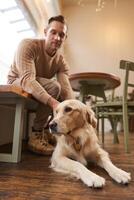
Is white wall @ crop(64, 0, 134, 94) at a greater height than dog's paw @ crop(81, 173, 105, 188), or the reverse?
white wall @ crop(64, 0, 134, 94)

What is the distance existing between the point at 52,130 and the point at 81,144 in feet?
0.67

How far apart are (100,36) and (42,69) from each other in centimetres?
397

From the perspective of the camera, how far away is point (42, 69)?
6.37 feet

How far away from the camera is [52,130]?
1325 millimetres

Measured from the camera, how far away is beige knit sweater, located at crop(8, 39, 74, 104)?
1.56 m

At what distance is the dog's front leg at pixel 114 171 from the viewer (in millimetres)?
1055

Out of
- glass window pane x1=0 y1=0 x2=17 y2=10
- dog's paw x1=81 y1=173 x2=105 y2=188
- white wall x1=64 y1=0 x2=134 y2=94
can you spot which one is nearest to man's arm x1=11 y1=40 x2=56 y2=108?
dog's paw x1=81 y1=173 x2=105 y2=188

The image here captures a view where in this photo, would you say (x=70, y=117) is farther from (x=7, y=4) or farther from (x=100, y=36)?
(x=100, y=36)

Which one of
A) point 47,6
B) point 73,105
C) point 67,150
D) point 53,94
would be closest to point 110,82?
point 53,94

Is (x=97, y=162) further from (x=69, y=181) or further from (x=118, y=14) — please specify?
(x=118, y=14)

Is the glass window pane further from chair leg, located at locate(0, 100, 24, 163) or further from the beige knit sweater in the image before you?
chair leg, located at locate(0, 100, 24, 163)

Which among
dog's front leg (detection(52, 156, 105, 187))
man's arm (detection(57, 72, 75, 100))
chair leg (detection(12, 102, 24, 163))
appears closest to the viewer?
dog's front leg (detection(52, 156, 105, 187))

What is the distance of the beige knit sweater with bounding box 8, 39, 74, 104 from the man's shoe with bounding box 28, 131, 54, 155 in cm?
38

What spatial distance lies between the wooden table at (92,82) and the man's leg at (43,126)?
16.0 inches
